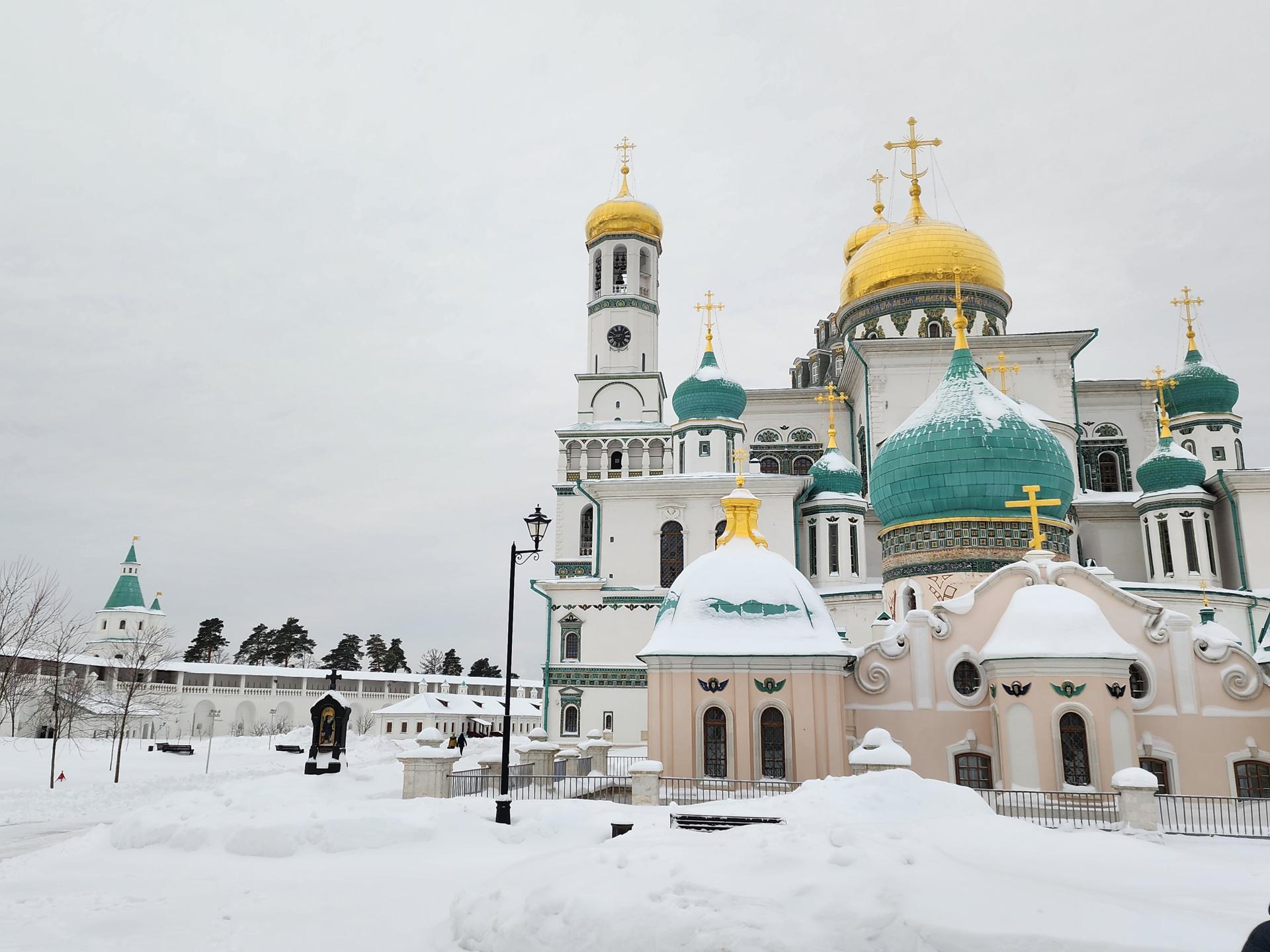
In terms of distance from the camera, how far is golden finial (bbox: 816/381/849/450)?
1308 inches

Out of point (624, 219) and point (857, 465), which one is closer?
point (857, 465)

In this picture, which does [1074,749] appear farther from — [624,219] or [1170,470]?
[624,219]

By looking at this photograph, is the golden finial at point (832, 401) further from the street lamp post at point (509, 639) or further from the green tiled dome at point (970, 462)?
the street lamp post at point (509, 639)

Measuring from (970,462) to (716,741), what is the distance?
850 cm

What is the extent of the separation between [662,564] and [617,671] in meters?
3.88

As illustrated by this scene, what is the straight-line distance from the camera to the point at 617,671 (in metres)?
30.7

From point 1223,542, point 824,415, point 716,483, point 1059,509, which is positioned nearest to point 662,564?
point 716,483

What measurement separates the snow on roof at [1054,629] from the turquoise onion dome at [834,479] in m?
14.8

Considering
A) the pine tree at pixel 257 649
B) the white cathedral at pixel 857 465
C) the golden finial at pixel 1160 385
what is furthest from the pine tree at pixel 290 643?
the golden finial at pixel 1160 385

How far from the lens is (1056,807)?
1508 centimetres

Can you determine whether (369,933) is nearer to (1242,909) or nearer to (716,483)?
(1242,909)

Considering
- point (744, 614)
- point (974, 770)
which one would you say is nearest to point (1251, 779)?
point (974, 770)

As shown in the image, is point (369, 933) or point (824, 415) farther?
point (824, 415)

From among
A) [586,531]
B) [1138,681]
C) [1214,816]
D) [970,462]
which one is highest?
[586,531]
